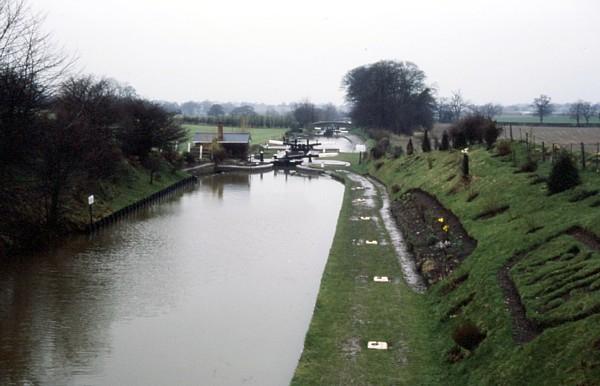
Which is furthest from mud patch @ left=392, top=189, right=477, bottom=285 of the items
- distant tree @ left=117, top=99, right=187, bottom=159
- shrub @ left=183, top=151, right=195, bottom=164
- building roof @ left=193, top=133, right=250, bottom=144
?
building roof @ left=193, top=133, right=250, bottom=144

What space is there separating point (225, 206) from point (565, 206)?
21.5 meters

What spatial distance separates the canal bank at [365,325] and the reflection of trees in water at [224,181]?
72.5 feet

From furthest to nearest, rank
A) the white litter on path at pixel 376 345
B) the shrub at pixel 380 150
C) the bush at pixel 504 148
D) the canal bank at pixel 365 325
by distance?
the shrub at pixel 380 150 → the bush at pixel 504 148 → the white litter on path at pixel 376 345 → the canal bank at pixel 365 325

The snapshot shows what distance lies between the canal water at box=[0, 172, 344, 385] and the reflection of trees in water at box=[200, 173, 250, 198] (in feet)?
48.1

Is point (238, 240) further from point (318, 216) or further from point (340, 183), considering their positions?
point (340, 183)

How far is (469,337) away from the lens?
41.0 feet

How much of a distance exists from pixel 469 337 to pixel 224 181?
129 feet

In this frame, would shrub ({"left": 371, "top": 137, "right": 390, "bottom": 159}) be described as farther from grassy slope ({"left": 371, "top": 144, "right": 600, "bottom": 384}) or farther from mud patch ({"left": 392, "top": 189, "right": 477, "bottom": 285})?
grassy slope ({"left": 371, "top": 144, "right": 600, "bottom": 384})

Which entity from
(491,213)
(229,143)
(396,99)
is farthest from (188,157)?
(396,99)

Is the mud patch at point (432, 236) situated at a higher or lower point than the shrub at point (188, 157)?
lower

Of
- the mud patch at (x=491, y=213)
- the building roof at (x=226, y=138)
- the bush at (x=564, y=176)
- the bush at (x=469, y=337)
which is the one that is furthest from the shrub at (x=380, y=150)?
the bush at (x=469, y=337)

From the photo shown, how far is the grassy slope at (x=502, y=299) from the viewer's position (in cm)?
1043

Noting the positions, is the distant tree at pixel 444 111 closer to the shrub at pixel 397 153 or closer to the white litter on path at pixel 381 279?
the shrub at pixel 397 153

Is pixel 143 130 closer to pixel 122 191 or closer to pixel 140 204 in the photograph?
pixel 122 191
